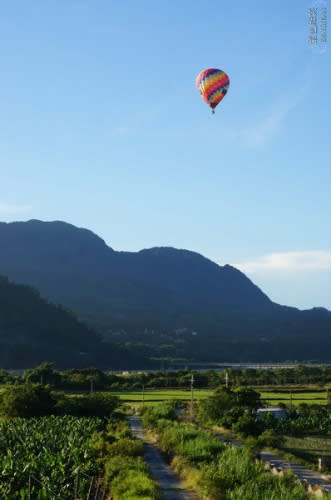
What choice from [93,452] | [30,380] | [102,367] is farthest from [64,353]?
[93,452]

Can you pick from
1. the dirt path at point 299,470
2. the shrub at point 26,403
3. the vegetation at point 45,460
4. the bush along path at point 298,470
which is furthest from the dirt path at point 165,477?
the shrub at point 26,403

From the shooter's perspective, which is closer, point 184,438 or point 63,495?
point 63,495

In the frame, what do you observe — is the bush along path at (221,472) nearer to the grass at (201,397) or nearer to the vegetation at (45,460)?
the vegetation at (45,460)

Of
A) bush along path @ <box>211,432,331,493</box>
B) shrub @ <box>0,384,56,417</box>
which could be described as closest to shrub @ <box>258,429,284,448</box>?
bush along path @ <box>211,432,331,493</box>

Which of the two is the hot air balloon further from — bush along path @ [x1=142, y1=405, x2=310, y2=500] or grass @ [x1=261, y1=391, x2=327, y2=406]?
→ grass @ [x1=261, y1=391, x2=327, y2=406]

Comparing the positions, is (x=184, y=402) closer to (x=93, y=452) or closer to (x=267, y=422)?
(x=267, y=422)

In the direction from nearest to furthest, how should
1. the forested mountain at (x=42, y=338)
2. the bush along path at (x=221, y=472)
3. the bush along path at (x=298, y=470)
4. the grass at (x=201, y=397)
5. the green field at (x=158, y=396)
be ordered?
the bush along path at (x=221, y=472) < the bush along path at (x=298, y=470) < the grass at (x=201, y=397) < the green field at (x=158, y=396) < the forested mountain at (x=42, y=338)
